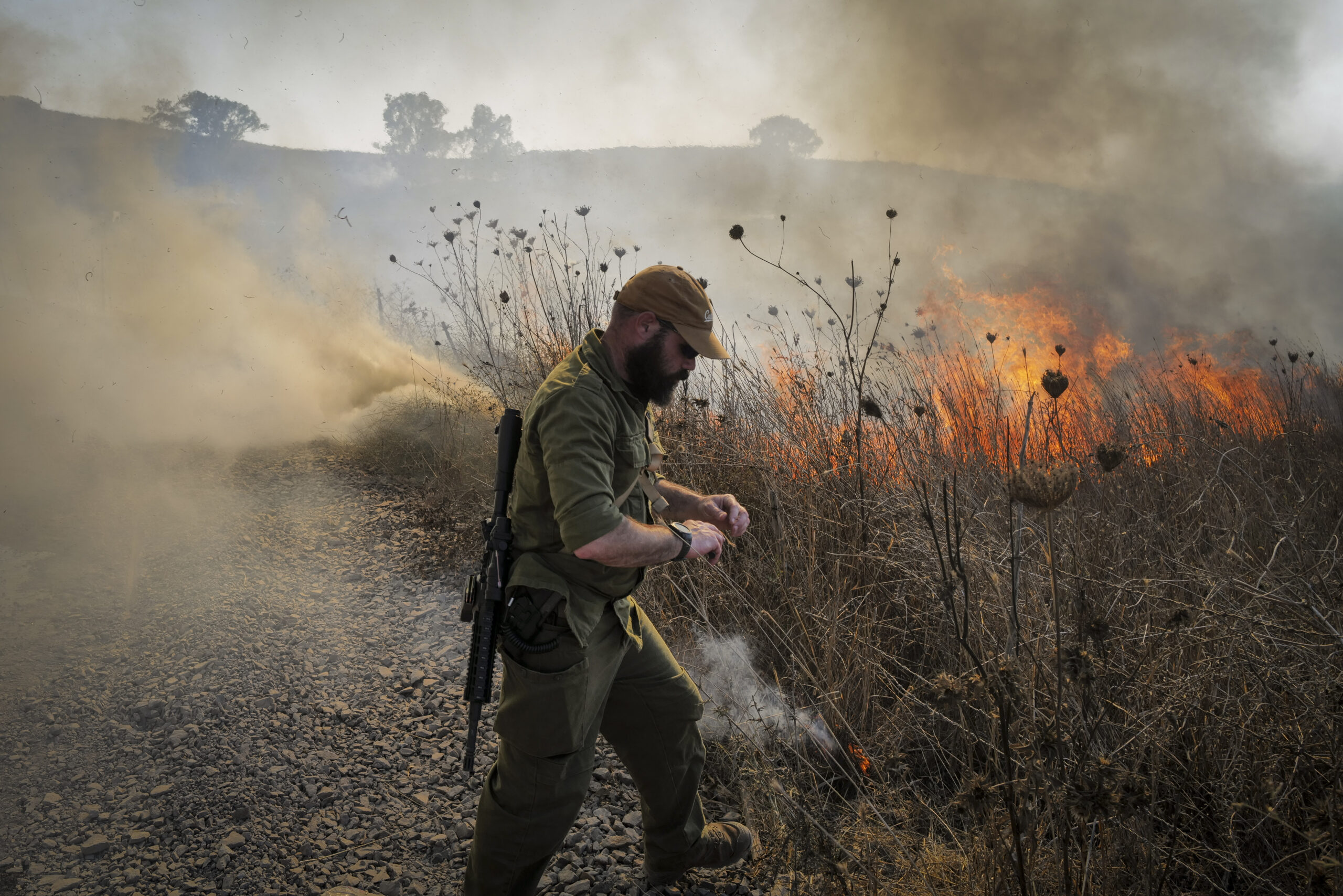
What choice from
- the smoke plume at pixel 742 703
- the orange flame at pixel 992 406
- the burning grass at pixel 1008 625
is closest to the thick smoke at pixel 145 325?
the burning grass at pixel 1008 625

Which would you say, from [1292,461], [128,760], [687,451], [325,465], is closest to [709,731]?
[687,451]

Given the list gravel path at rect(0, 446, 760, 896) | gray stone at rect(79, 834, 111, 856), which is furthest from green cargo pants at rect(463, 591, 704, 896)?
gray stone at rect(79, 834, 111, 856)

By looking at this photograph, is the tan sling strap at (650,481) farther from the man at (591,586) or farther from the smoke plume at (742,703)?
the smoke plume at (742,703)

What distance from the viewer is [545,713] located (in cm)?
179

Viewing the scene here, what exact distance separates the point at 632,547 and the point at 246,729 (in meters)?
2.51

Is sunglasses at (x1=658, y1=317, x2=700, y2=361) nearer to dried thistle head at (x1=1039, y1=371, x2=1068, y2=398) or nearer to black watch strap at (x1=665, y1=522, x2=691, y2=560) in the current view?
black watch strap at (x1=665, y1=522, x2=691, y2=560)

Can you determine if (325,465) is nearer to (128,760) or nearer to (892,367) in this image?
(128,760)

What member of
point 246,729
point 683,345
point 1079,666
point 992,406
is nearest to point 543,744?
point 683,345

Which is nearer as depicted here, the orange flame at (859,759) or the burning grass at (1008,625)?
the burning grass at (1008,625)

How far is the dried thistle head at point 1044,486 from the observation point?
3.75 feet

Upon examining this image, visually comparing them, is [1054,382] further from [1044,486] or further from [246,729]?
[246,729]

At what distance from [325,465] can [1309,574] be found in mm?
7189

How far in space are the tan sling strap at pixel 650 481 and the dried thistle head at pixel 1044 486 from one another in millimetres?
1016

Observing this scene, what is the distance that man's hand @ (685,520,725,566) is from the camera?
1.87m
